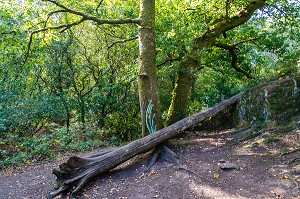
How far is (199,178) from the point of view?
15.3 ft

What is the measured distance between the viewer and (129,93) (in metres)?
11.1

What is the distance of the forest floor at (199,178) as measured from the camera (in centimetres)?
416

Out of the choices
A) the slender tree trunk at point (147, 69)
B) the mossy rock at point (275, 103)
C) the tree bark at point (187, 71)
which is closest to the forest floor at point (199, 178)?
the mossy rock at point (275, 103)

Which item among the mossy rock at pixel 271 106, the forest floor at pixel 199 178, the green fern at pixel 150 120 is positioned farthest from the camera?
the green fern at pixel 150 120

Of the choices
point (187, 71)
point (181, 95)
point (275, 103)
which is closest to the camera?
point (275, 103)

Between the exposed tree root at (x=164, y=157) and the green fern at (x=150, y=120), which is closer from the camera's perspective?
the exposed tree root at (x=164, y=157)

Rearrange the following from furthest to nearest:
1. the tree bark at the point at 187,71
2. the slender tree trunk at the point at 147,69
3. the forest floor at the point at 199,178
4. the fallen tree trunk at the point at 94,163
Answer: the tree bark at the point at 187,71 < the slender tree trunk at the point at 147,69 < the fallen tree trunk at the point at 94,163 < the forest floor at the point at 199,178

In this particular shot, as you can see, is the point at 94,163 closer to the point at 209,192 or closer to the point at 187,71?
the point at 209,192

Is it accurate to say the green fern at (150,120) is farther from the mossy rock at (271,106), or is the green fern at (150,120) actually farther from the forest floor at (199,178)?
the mossy rock at (271,106)

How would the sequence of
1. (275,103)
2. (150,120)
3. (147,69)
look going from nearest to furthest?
1. (275,103)
2. (150,120)
3. (147,69)

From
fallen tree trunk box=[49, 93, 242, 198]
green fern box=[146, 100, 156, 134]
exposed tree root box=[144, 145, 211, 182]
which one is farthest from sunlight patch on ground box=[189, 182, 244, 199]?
green fern box=[146, 100, 156, 134]

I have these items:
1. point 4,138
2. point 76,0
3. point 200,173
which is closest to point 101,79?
point 76,0

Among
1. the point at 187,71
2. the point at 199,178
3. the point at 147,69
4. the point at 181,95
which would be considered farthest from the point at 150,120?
the point at 199,178

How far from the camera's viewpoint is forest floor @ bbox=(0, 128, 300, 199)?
4156mm
